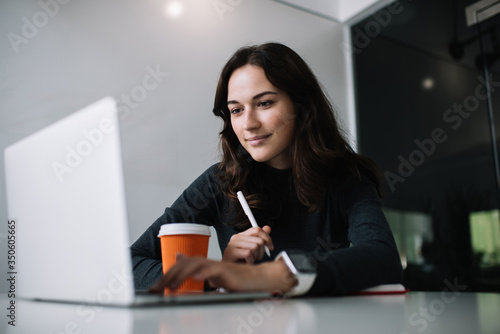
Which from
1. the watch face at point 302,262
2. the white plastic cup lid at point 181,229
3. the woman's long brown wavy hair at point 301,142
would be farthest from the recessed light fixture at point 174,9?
the watch face at point 302,262

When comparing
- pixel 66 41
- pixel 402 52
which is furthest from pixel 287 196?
pixel 402 52

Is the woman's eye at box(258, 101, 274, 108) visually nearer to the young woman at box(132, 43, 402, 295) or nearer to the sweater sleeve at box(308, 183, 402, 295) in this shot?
the young woman at box(132, 43, 402, 295)

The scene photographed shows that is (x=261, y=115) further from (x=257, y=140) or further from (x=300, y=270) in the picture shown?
(x=300, y=270)

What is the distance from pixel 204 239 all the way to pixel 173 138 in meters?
1.49

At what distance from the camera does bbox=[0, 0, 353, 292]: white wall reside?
1.82 meters

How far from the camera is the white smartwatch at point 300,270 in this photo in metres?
0.69

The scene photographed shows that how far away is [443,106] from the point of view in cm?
241

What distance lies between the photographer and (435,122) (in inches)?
96.6

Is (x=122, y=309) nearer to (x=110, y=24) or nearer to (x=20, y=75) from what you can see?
(x=20, y=75)

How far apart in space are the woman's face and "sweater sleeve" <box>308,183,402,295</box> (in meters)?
0.39

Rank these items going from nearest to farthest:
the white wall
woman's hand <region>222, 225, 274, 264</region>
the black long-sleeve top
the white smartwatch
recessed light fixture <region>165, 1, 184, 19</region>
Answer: the white smartwatch
the black long-sleeve top
woman's hand <region>222, 225, 274, 264</region>
the white wall
recessed light fixture <region>165, 1, 184, 19</region>

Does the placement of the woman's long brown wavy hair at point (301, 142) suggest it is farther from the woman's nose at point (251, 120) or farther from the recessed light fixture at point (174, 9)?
the recessed light fixture at point (174, 9)

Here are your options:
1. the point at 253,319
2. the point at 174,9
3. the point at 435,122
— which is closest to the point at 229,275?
the point at 253,319

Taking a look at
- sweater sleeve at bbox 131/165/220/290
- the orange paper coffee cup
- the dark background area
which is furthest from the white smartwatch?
the dark background area
